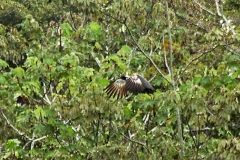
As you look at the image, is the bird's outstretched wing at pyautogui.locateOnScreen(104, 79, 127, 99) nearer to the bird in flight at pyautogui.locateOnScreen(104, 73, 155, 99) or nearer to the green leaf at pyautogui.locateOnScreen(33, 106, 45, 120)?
the bird in flight at pyautogui.locateOnScreen(104, 73, 155, 99)

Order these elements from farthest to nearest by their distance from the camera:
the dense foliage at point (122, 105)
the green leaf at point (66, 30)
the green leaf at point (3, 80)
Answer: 1. the green leaf at point (66, 30)
2. the green leaf at point (3, 80)
3. the dense foliage at point (122, 105)

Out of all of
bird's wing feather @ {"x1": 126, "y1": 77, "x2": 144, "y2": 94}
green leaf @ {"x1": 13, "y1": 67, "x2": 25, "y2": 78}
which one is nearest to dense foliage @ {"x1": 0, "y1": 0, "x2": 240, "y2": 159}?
green leaf @ {"x1": 13, "y1": 67, "x2": 25, "y2": 78}

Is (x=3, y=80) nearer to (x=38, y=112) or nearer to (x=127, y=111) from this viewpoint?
(x=38, y=112)

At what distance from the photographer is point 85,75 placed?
5039mm

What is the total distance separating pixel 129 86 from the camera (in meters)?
4.34

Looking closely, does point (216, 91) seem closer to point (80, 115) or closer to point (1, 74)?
point (80, 115)

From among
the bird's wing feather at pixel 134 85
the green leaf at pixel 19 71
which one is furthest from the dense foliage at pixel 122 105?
the bird's wing feather at pixel 134 85

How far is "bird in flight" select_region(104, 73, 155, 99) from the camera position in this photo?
4.32 meters

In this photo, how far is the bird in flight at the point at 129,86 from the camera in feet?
14.2

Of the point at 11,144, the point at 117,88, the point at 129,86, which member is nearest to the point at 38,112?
the point at 11,144

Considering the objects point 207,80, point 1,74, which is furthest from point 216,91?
point 1,74

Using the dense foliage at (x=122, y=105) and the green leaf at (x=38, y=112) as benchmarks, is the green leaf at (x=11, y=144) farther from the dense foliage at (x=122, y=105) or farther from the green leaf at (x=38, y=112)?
the green leaf at (x=38, y=112)

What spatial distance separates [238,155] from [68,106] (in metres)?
1.84

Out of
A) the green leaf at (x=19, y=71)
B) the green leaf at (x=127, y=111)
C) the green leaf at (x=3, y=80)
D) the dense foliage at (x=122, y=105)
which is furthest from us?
the green leaf at (x=3, y=80)
